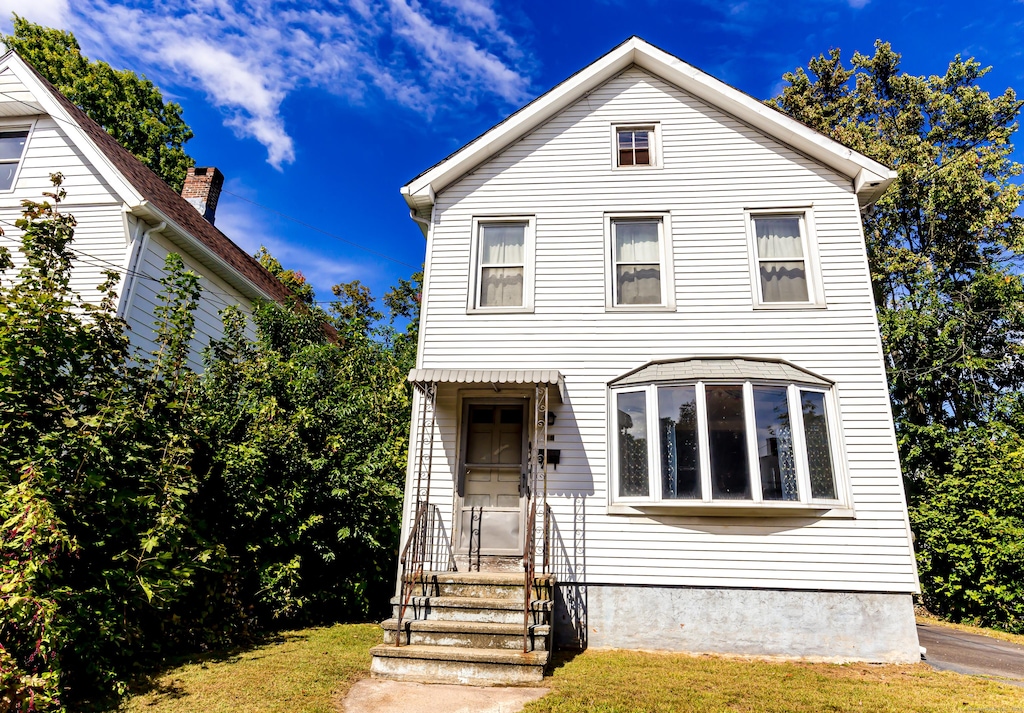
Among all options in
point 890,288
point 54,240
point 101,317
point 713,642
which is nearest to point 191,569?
point 101,317

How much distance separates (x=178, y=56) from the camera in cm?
1073

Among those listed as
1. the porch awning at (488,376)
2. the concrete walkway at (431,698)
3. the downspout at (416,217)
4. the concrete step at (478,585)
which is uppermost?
the downspout at (416,217)

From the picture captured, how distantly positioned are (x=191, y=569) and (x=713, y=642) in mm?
6379

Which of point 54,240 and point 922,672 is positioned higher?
point 54,240

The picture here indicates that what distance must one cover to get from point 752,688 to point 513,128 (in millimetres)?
8700

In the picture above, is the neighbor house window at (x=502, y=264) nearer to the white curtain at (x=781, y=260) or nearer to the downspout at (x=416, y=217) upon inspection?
the downspout at (x=416, y=217)

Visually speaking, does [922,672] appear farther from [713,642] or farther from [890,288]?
[890,288]

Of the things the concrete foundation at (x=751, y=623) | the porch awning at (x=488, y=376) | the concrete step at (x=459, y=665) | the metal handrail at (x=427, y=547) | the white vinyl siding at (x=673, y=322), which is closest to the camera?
the concrete step at (x=459, y=665)

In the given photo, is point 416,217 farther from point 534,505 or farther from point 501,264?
point 534,505


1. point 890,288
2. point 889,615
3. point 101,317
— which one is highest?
point 890,288

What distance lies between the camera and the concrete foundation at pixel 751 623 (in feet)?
23.0

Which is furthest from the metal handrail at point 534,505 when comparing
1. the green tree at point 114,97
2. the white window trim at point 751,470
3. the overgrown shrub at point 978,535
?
the green tree at point 114,97

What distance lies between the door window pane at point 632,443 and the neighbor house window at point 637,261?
1650 mm

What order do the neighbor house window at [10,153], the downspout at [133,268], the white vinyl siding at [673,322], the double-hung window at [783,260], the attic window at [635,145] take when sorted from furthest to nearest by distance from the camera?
the neighbor house window at [10,153] → the downspout at [133,268] → the attic window at [635,145] → the double-hung window at [783,260] → the white vinyl siding at [673,322]
